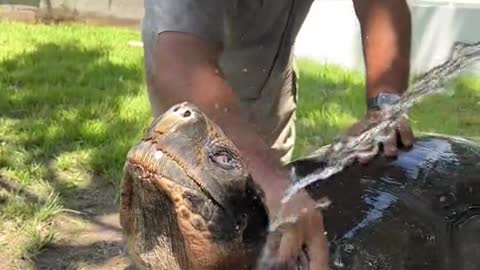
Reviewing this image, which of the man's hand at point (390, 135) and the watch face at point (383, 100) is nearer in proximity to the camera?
the man's hand at point (390, 135)

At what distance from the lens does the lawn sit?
3512 mm

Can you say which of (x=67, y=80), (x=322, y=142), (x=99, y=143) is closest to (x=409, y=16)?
(x=322, y=142)

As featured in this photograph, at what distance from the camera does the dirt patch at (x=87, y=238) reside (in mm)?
3068

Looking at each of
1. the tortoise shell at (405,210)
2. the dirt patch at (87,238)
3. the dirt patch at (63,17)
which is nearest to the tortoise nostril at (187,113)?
the tortoise shell at (405,210)

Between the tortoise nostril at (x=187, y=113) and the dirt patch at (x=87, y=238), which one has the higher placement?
the tortoise nostril at (x=187, y=113)

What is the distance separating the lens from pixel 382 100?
6.70ft

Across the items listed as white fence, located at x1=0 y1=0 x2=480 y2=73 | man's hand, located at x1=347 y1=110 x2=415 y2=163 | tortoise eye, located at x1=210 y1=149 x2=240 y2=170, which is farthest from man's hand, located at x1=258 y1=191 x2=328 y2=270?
white fence, located at x1=0 y1=0 x2=480 y2=73

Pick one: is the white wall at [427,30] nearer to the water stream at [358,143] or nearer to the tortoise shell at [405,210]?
the water stream at [358,143]

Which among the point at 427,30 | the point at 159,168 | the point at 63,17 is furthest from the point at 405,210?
the point at 63,17

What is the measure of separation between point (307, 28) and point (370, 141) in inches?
161

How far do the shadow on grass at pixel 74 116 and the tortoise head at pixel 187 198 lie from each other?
191cm

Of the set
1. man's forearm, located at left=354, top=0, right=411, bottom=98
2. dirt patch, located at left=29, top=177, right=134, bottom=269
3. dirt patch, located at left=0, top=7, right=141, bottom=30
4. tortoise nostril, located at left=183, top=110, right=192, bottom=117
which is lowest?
dirt patch, located at left=0, top=7, right=141, bottom=30

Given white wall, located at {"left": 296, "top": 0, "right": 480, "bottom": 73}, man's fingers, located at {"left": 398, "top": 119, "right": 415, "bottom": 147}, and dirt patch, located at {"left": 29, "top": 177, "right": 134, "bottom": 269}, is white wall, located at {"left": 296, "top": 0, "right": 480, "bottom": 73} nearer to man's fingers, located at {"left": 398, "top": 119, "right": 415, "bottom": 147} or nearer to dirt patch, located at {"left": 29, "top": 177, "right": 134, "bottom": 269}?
dirt patch, located at {"left": 29, "top": 177, "right": 134, "bottom": 269}

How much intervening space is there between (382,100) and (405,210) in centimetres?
45
